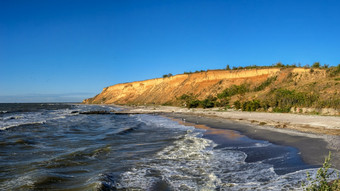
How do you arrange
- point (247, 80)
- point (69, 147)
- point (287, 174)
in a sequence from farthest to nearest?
1. point (247, 80)
2. point (69, 147)
3. point (287, 174)

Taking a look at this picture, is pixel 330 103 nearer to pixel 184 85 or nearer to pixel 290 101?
pixel 290 101

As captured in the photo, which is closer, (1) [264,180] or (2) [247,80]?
(1) [264,180]

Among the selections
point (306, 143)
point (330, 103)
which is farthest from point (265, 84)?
point (306, 143)

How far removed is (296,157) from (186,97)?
5567cm

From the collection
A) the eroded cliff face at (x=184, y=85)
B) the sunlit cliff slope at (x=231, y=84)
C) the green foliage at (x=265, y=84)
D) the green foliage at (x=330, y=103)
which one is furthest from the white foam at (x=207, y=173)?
the eroded cliff face at (x=184, y=85)

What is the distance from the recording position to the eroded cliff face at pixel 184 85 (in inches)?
2362

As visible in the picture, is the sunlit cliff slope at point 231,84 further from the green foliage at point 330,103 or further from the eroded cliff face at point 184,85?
the green foliage at point 330,103

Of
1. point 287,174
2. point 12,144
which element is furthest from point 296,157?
point 12,144

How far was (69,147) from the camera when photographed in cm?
1221

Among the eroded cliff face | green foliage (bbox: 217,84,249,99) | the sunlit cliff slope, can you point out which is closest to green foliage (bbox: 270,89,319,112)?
the sunlit cliff slope

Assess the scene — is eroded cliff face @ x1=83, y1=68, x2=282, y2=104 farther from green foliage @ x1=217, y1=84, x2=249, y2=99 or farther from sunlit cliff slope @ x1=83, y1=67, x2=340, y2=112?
green foliage @ x1=217, y1=84, x2=249, y2=99

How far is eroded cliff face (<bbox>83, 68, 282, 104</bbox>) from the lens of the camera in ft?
197

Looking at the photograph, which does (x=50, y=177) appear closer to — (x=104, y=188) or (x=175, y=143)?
(x=104, y=188)

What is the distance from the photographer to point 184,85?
7706cm
